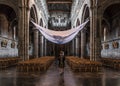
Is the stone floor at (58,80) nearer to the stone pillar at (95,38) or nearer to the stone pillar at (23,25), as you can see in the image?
the stone pillar at (95,38)

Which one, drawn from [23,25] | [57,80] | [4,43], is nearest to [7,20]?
[4,43]

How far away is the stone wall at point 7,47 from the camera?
29491mm

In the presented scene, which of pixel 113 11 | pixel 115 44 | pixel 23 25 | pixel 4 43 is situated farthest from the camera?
pixel 113 11

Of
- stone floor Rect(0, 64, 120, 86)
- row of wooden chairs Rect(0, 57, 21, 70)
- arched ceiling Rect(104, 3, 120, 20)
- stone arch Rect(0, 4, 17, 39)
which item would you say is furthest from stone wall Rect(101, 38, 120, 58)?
stone arch Rect(0, 4, 17, 39)

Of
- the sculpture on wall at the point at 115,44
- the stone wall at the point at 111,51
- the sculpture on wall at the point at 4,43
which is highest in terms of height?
the sculpture on wall at the point at 4,43

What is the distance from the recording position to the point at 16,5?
26.0 m

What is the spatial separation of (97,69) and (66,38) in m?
6.41

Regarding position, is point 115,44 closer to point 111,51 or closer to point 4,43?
point 111,51

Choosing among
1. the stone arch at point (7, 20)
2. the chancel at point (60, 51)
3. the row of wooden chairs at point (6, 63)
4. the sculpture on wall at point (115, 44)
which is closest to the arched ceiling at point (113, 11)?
the chancel at point (60, 51)

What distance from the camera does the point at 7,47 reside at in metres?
31.8

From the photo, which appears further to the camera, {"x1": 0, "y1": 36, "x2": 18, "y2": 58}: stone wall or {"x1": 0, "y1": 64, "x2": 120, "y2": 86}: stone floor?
{"x1": 0, "y1": 36, "x2": 18, "y2": 58}: stone wall

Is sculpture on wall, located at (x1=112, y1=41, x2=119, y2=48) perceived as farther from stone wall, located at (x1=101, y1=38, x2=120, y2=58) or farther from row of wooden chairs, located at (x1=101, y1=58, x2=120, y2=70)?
row of wooden chairs, located at (x1=101, y1=58, x2=120, y2=70)

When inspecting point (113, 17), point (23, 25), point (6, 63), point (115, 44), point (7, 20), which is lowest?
point (6, 63)

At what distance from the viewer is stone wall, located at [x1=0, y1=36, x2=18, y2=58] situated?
1161 inches
